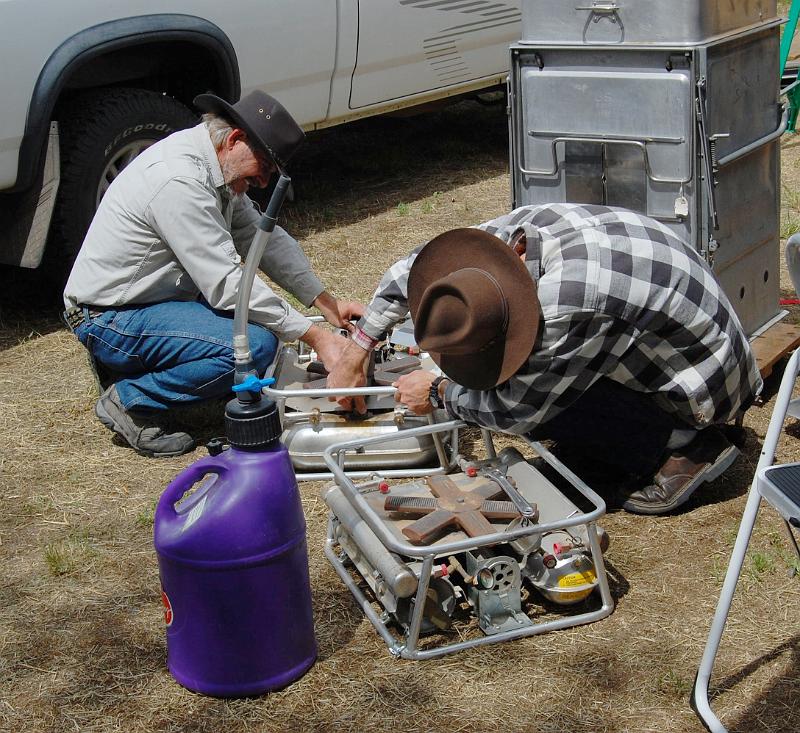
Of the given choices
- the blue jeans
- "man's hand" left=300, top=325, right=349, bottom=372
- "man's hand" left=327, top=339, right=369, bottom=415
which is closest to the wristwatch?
"man's hand" left=327, top=339, right=369, bottom=415

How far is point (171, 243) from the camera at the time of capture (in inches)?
161

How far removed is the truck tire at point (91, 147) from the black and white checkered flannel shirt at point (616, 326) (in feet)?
7.95

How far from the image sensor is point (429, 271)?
11.0 feet

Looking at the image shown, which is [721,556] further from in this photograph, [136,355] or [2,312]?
[2,312]

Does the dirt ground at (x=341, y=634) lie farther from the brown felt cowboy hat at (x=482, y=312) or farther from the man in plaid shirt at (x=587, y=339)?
the brown felt cowboy hat at (x=482, y=312)

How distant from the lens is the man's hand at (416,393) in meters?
3.60

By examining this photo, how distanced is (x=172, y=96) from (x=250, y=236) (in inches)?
74.7

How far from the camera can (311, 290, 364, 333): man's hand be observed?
450cm

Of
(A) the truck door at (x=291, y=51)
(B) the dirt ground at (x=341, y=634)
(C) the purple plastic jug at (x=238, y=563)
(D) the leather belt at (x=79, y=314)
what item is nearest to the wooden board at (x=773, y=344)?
(B) the dirt ground at (x=341, y=634)

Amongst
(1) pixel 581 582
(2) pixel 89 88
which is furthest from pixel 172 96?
(1) pixel 581 582

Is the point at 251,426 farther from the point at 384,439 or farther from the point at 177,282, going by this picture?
the point at 177,282

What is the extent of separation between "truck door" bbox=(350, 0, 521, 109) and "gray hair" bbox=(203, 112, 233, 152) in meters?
2.59

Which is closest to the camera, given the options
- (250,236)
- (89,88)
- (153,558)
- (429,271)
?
(429,271)

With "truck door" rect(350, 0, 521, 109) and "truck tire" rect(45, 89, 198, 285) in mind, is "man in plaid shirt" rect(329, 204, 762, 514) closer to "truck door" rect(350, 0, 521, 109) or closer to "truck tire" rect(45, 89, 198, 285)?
"truck tire" rect(45, 89, 198, 285)
